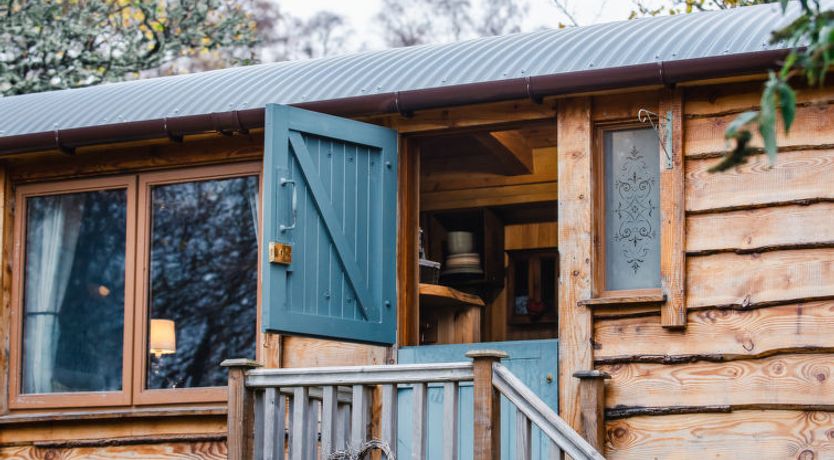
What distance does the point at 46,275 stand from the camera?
10.3 meters

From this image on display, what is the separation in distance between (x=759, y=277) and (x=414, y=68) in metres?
2.49

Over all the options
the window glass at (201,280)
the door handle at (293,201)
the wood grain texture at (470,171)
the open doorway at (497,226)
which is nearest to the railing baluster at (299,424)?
the door handle at (293,201)

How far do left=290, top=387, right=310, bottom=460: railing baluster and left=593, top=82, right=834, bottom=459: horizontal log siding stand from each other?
168cm

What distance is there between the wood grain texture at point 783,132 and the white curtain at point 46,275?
4.08 meters

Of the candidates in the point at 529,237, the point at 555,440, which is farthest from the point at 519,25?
the point at 555,440

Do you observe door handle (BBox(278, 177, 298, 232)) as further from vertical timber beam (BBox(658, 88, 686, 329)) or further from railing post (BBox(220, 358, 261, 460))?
vertical timber beam (BBox(658, 88, 686, 329))

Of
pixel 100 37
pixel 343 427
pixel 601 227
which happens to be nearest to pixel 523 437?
pixel 343 427

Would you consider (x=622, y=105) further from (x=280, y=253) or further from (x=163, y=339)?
(x=163, y=339)

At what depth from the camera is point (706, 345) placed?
8.41 metres

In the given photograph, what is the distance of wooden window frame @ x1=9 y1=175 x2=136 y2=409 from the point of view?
387 inches

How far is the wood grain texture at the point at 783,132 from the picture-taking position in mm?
8406

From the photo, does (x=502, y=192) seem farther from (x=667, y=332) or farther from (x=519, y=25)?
(x=519, y=25)

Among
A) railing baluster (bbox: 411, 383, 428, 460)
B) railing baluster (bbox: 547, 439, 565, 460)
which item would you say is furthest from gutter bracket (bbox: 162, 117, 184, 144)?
railing baluster (bbox: 547, 439, 565, 460)

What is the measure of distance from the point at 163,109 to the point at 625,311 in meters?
3.24
